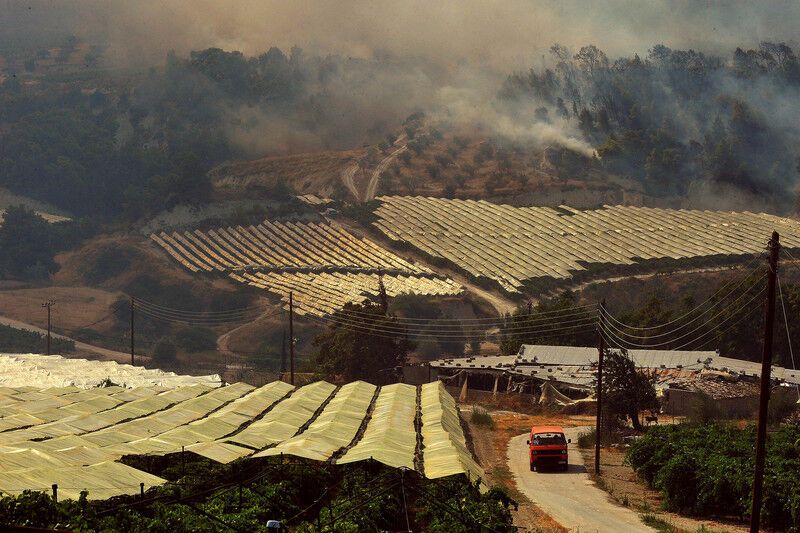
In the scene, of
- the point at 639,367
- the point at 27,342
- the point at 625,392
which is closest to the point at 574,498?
the point at 625,392

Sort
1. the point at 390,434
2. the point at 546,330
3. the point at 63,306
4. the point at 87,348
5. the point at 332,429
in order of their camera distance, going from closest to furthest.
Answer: the point at 390,434 < the point at 332,429 < the point at 546,330 < the point at 87,348 < the point at 63,306

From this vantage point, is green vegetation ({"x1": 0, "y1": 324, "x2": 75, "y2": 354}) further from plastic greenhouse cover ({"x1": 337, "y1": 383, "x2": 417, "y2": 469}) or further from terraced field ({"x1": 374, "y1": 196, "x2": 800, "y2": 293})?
plastic greenhouse cover ({"x1": 337, "y1": 383, "x2": 417, "y2": 469})

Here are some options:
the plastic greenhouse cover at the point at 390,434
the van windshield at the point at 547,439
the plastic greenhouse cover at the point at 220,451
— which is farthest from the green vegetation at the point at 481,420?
the plastic greenhouse cover at the point at 220,451

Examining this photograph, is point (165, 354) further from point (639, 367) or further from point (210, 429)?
point (210, 429)

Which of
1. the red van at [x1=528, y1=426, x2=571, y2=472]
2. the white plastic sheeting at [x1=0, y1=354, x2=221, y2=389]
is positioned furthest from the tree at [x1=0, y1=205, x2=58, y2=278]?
the red van at [x1=528, y1=426, x2=571, y2=472]

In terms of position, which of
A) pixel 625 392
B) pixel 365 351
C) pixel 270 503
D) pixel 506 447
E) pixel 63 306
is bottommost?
pixel 506 447

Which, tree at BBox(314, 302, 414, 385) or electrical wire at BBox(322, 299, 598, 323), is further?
electrical wire at BBox(322, 299, 598, 323)
